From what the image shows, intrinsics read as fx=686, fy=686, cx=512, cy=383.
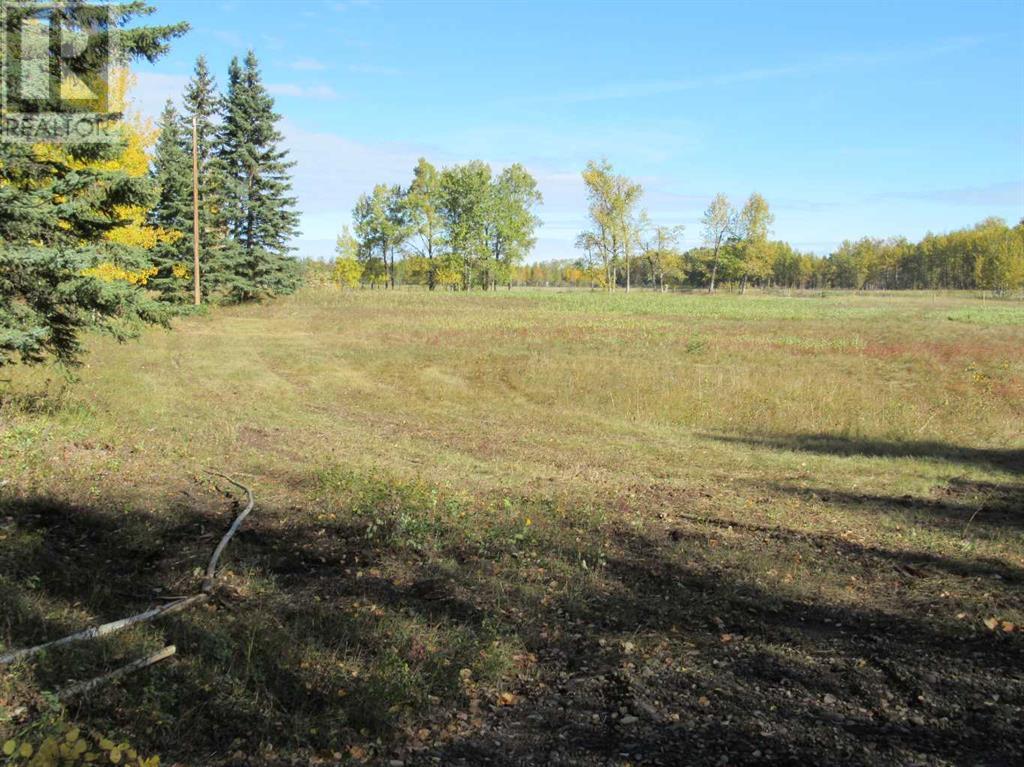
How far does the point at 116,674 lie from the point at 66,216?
9.45 metres

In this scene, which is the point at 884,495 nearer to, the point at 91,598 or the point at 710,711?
the point at 710,711

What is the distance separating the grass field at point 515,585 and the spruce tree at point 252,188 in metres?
28.1

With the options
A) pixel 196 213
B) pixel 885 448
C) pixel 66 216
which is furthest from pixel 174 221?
pixel 885 448

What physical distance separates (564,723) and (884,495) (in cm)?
897

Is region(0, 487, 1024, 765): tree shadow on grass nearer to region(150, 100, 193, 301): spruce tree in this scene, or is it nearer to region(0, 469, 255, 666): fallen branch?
region(0, 469, 255, 666): fallen branch

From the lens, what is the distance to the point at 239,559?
6645 millimetres

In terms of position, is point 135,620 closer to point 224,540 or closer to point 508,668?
point 224,540

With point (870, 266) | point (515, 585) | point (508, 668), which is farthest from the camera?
point (870, 266)

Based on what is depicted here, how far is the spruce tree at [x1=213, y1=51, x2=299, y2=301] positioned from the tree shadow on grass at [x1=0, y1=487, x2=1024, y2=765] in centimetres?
3987

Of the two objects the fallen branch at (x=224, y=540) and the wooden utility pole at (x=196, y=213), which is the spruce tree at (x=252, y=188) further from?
the fallen branch at (x=224, y=540)

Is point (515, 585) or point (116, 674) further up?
point (116, 674)

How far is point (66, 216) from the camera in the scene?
36.1 feet

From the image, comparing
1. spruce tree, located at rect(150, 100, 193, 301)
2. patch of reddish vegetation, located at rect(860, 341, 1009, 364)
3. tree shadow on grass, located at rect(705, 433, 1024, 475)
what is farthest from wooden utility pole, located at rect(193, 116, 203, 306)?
patch of reddish vegetation, located at rect(860, 341, 1009, 364)

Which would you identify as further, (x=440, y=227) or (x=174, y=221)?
(x=440, y=227)
